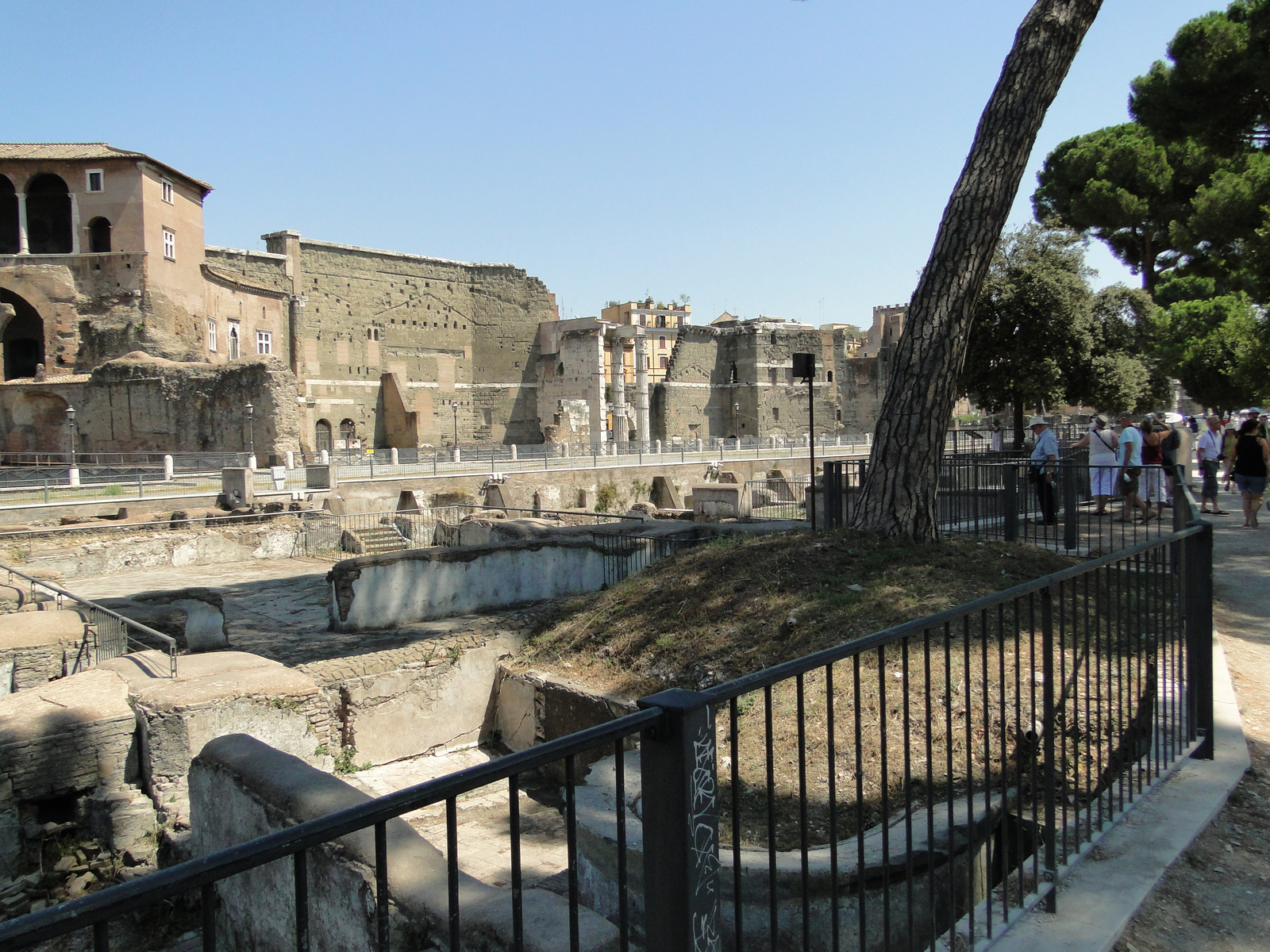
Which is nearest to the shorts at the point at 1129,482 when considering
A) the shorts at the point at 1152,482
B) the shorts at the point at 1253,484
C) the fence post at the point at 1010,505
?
the shorts at the point at 1152,482

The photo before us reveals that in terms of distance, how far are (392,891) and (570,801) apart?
1.52 meters

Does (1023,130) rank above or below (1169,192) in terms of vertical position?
below

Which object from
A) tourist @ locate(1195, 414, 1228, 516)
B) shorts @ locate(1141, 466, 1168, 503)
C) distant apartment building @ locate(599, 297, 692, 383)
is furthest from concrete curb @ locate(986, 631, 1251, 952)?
distant apartment building @ locate(599, 297, 692, 383)

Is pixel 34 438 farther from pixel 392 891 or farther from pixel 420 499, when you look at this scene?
pixel 392 891

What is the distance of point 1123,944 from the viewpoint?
2881 millimetres

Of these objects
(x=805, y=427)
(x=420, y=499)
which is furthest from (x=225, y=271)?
(x=805, y=427)

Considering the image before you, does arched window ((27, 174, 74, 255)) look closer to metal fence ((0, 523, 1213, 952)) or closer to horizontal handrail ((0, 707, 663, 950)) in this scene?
metal fence ((0, 523, 1213, 952))

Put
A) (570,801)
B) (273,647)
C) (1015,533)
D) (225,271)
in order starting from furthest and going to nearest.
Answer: (225,271), (273,647), (1015,533), (570,801)

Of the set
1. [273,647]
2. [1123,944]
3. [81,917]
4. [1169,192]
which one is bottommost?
[273,647]

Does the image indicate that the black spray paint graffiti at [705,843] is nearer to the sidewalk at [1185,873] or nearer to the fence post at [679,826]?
the fence post at [679,826]

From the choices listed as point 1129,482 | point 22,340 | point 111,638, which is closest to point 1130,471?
point 1129,482

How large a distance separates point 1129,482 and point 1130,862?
795 cm

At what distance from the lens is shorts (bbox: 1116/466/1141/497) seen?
33.3 ft

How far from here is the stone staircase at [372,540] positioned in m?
18.8
